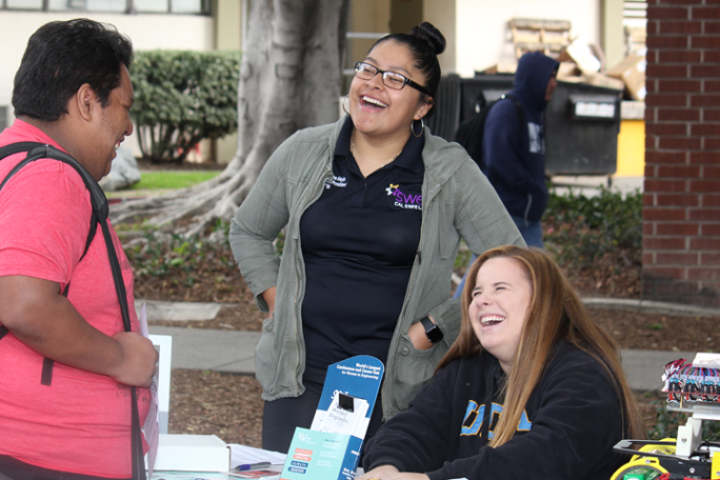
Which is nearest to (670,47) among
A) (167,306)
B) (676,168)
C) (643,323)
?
(676,168)

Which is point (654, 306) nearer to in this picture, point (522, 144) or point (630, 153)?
point (522, 144)

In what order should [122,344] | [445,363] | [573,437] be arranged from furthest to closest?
1. [445,363]
2. [573,437]
3. [122,344]

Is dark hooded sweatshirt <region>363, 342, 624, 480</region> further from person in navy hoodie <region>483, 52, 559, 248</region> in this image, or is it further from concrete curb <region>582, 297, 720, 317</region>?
concrete curb <region>582, 297, 720, 317</region>

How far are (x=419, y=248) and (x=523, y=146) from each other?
125 inches

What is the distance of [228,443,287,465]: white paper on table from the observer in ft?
8.52

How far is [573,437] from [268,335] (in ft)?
3.81

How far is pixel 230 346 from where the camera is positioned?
623 centimetres

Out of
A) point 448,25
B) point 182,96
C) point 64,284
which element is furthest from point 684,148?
point 182,96

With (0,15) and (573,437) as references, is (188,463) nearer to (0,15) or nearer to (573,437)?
(573,437)

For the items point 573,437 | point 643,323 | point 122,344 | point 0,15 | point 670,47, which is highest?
point 0,15

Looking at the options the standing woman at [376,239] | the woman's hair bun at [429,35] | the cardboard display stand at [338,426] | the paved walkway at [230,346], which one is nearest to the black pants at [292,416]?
the standing woman at [376,239]

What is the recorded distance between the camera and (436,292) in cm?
294

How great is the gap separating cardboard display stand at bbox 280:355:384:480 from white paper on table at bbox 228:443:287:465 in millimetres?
152

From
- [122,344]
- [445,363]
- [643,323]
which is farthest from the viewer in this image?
[643,323]
